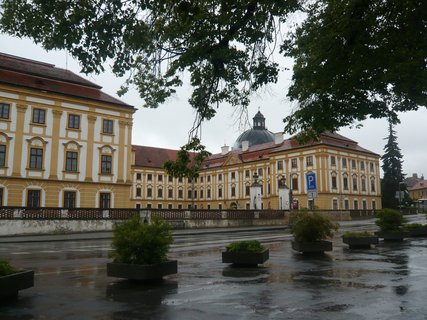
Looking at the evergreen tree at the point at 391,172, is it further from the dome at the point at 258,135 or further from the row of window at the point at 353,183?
the dome at the point at 258,135

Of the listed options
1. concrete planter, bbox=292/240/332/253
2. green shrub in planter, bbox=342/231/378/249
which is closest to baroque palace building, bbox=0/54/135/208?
green shrub in planter, bbox=342/231/378/249

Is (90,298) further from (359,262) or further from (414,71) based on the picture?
(359,262)

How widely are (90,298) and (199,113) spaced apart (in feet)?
13.9

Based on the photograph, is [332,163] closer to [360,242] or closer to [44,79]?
[44,79]

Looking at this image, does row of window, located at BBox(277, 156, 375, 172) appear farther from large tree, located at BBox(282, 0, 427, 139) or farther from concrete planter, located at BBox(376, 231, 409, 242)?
large tree, located at BBox(282, 0, 427, 139)

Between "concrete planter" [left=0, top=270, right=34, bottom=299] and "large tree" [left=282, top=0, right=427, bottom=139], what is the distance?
22.9 feet

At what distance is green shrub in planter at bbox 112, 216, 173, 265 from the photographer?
8531mm

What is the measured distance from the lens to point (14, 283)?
22.8ft

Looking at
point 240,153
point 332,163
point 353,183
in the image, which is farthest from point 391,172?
point 240,153

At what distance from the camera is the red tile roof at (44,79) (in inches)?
1633

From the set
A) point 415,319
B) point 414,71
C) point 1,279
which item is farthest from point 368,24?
point 1,279

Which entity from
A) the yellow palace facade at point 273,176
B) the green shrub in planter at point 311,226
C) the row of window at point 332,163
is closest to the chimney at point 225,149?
the yellow palace facade at point 273,176

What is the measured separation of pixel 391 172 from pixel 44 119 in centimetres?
6614

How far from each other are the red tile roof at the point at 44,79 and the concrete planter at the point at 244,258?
117ft
